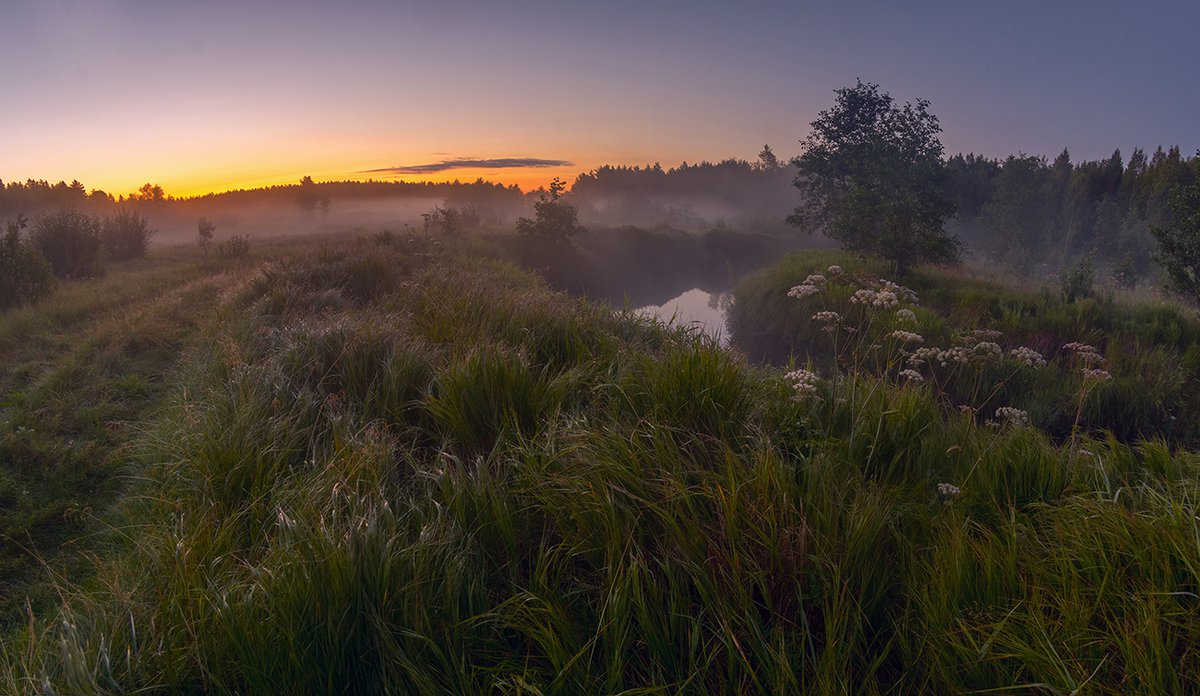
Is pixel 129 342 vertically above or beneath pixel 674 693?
above

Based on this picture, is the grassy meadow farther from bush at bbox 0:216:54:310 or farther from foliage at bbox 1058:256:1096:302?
foliage at bbox 1058:256:1096:302

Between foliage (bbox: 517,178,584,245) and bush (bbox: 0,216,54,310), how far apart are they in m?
14.9

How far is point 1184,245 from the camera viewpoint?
11758mm

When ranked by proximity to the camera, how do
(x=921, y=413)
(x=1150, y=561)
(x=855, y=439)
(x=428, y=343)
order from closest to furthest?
1. (x=1150, y=561)
2. (x=855, y=439)
3. (x=921, y=413)
4. (x=428, y=343)

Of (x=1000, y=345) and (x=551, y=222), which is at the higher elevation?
(x=551, y=222)

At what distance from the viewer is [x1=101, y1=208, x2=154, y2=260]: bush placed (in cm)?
2158

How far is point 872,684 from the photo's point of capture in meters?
1.96

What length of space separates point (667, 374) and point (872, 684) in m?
2.22

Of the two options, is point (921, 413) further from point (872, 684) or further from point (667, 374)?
point (872, 684)

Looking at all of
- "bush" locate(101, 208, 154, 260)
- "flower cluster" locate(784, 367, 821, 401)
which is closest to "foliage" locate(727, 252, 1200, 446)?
"flower cluster" locate(784, 367, 821, 401)

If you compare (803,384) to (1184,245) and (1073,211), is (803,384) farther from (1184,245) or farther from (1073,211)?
(1073,211)

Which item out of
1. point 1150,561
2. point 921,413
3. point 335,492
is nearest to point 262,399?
point 335,492

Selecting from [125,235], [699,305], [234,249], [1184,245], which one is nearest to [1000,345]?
[1184,245]

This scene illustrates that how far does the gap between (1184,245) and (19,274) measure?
24042 millimetres
